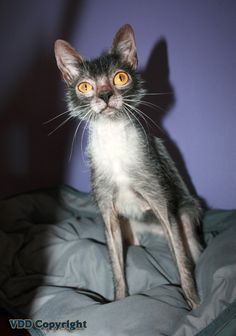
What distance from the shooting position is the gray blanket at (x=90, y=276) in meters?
1.37

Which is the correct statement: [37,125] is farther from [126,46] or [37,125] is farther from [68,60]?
[126,46]

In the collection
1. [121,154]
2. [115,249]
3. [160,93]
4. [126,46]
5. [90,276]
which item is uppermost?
[126,46]

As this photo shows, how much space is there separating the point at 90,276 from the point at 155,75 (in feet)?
3.66

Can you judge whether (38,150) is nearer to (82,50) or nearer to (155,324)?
(82,50)

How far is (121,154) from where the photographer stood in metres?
1.66

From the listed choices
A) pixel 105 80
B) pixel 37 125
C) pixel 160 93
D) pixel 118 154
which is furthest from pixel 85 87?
pixel 37 125

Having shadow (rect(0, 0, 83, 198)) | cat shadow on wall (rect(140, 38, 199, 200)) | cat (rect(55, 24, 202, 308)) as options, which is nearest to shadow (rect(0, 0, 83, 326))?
shadow (rect(0, 0, 83, 198))

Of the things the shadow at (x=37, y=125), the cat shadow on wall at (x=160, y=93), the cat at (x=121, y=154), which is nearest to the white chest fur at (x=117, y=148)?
the cat at (x=121, y=154)

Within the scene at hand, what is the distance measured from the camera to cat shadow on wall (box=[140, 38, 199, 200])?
2100 mm

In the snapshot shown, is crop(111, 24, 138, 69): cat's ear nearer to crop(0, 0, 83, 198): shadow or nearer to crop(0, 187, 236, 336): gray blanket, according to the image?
crop(0, 0, 83, 198): shadow

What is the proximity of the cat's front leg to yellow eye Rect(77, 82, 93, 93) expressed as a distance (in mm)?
522

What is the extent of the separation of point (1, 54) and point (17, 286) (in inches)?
50.3

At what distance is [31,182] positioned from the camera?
242cm

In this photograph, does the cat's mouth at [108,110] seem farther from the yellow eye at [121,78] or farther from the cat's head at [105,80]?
the yellow eye at [121,78]
